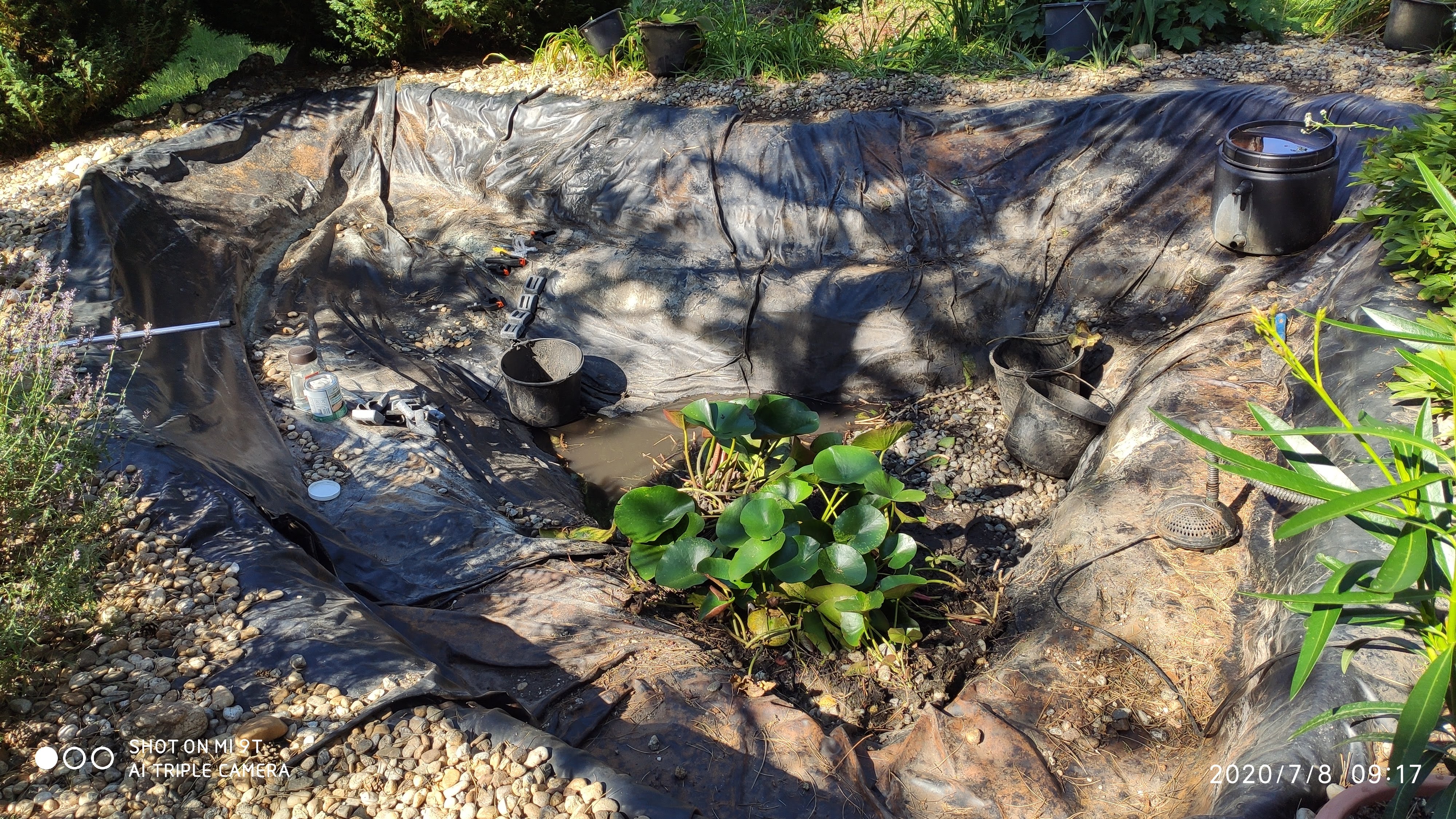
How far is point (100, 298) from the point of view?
400 cm

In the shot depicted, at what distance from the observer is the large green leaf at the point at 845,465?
11.4 feet

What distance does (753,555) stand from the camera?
3113 mm

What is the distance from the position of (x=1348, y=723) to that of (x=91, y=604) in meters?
3.08

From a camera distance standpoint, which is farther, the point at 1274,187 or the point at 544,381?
the point at 544,381

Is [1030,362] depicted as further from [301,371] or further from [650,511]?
[301,371]

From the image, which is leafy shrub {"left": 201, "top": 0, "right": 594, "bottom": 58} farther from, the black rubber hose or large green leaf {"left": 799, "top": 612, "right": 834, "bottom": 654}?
the black rubber hose

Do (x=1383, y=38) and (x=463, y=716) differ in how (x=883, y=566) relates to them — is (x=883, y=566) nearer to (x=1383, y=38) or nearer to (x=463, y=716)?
(x=463, y=716)

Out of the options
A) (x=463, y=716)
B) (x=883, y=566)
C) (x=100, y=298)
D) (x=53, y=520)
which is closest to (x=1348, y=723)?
(x=883, y=566)

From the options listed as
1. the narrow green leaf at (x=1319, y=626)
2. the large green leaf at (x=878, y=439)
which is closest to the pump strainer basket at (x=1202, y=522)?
the large green leaf at (x=878, y=439)

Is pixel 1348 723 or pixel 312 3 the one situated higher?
pixel 312 3

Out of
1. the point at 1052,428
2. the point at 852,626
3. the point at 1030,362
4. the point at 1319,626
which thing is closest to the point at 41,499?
the point at 852,626

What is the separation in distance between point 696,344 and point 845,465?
2.05m

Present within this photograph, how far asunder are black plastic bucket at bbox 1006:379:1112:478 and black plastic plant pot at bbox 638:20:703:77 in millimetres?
3594

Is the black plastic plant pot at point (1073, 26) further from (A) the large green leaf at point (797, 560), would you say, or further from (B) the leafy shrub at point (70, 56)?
(B) the leafy shrub at point (70, 56)
